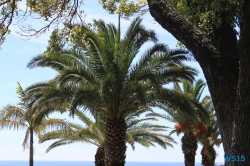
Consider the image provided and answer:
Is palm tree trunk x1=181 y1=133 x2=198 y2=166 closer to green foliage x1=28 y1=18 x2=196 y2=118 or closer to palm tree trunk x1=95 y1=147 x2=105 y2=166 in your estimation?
palm tree trunk x1=95 y1=147 x2=105 y2=166

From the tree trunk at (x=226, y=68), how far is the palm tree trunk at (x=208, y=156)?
2290 centimetres

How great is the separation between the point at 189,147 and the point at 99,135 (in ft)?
24.4

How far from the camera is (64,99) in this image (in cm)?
1611

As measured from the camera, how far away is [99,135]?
22281 mm

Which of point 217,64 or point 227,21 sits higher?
point 227,21

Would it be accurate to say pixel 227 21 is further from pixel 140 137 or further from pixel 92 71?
pixel 140 137

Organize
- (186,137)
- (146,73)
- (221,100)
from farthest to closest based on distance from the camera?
(186,137), (146,73), (221,100)

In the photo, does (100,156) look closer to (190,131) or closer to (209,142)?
(190,131)

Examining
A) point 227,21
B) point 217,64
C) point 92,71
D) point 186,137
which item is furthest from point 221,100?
point 186,137

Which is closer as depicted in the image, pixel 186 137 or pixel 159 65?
pixel 159 65

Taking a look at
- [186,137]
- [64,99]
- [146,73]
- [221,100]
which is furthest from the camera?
[186,137]

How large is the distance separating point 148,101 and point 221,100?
34.7 feet

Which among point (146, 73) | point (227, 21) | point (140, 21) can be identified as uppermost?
point (140, 21)

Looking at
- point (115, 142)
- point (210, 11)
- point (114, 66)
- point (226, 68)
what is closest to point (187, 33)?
point (226, 68)
